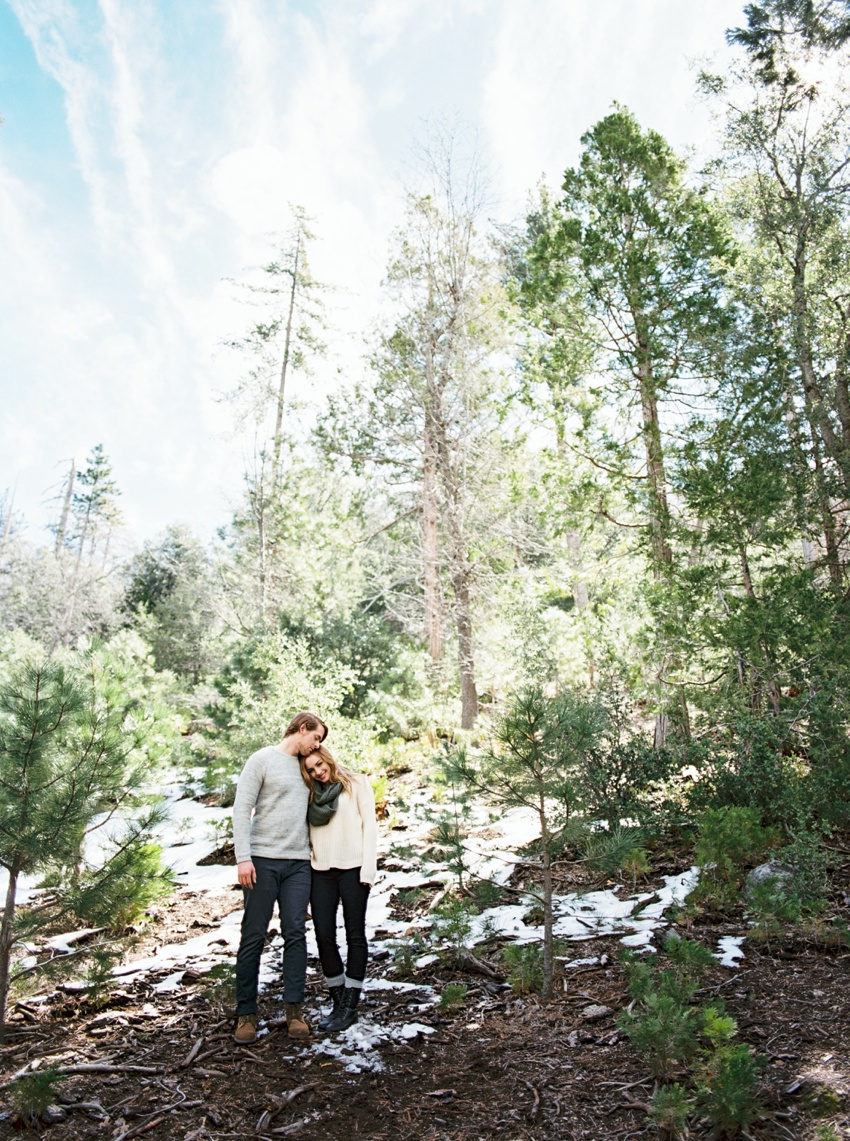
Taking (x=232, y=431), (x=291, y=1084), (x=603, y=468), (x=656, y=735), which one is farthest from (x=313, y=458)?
(x=291, y=1084)

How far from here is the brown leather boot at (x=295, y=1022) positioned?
3270mm

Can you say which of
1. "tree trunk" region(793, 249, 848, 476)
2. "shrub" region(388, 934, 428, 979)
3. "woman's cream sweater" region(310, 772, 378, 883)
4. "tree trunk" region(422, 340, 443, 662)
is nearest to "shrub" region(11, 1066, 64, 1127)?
"woman's cream sweater" region(310, 772, 378, 883)

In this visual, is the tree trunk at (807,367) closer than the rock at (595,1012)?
No

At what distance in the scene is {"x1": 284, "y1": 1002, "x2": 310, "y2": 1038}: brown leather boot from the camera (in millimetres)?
3270

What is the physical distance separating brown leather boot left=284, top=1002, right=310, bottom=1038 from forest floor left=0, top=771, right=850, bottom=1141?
57 mm

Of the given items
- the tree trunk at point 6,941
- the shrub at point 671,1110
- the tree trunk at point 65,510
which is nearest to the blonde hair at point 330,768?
the tree trunk at point 6,941

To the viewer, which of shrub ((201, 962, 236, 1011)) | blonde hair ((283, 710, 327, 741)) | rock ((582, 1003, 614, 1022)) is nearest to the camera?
rock ((582, 1003, 614, 1022))

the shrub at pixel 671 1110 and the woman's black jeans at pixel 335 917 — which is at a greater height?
the woman's black jeans at pixel 335 917

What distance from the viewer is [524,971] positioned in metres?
3.61

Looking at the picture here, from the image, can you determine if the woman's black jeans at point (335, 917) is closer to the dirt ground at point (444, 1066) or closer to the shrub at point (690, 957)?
the dirt ground at point (444, 1066)

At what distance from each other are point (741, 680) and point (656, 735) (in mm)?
1580

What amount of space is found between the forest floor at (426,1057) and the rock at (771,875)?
273 millimetres

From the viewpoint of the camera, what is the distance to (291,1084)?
9.39 ft

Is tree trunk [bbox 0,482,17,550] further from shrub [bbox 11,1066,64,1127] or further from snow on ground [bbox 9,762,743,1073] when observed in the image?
shrub [bbox 11,1066,64,1127]
